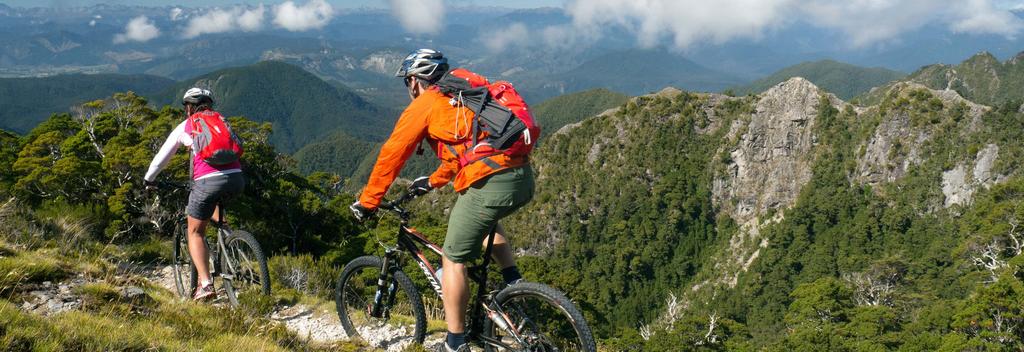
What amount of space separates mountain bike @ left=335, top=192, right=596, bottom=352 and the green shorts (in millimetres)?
394

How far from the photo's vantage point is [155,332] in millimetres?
3764

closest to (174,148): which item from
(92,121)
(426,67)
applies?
(426,67)

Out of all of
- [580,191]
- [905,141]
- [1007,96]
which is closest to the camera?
[905,141]

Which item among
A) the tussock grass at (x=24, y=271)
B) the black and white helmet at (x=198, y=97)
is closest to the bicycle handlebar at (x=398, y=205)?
the black and white helmet at (x=198, y=97)

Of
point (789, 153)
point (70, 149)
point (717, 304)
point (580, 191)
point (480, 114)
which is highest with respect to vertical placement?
point (480, 114)

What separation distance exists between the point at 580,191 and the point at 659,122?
21727 millimetres

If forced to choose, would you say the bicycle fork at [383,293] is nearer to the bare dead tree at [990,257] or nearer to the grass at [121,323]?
the grass at [121,323]

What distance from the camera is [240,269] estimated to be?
611cm

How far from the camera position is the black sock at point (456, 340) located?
14.1ft

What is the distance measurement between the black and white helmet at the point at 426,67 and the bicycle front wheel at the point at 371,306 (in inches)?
72.3

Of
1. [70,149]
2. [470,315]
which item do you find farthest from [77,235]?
[70,149]

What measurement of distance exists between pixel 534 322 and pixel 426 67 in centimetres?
214

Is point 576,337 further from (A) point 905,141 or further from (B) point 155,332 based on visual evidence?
(A) point 905,141

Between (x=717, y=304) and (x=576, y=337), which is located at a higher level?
(x=576, y=337)
